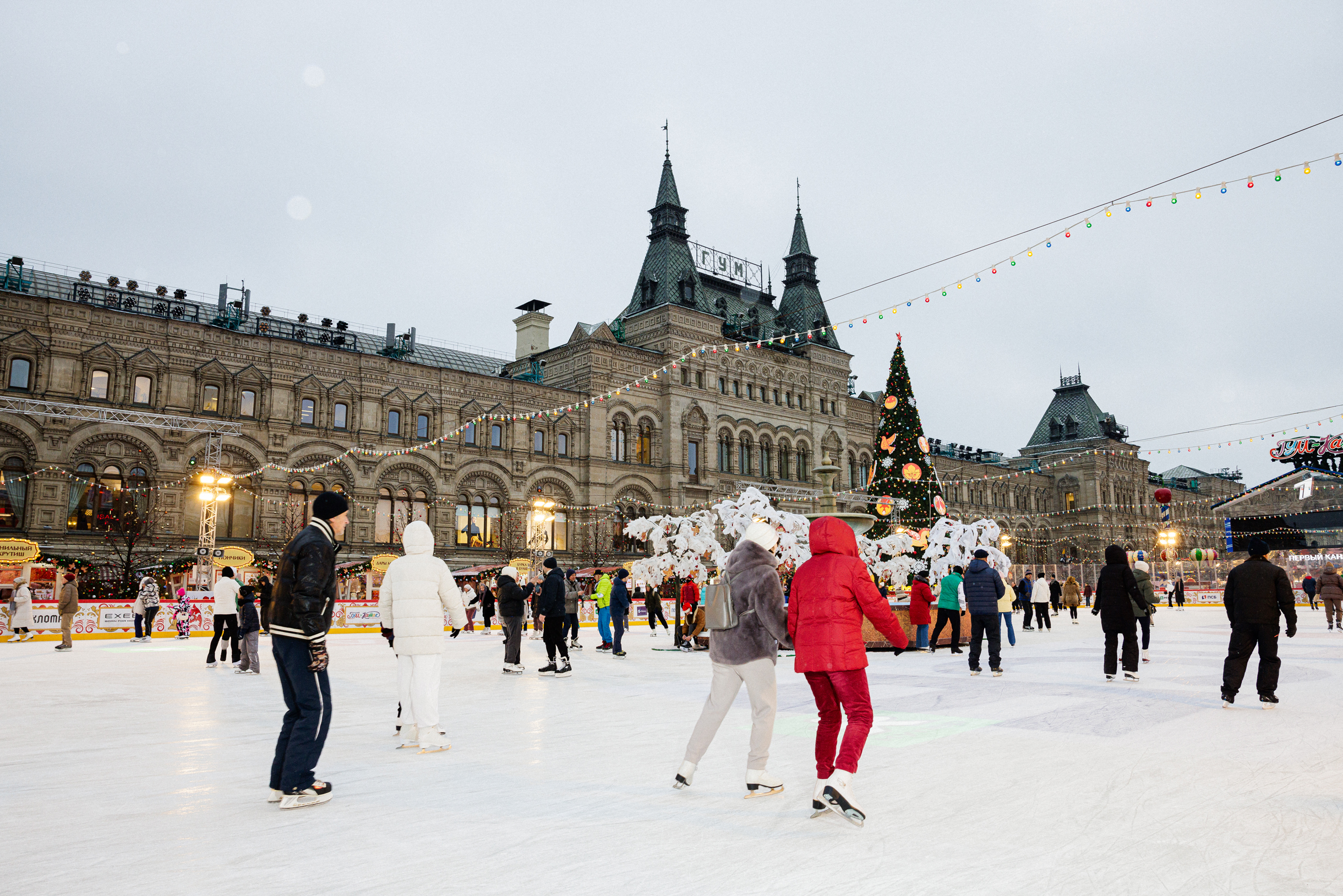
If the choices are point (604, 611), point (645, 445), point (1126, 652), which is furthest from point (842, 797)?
point (645, 445)

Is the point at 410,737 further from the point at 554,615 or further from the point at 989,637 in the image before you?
the point at 989,637

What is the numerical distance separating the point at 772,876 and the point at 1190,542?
9490 centimetres

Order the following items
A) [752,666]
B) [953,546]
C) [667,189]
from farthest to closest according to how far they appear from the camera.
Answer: [667,189] < [953,546] < [752,666]

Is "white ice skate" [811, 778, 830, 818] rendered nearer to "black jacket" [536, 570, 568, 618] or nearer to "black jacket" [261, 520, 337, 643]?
"black jacket" [261, 520, 337, 643]

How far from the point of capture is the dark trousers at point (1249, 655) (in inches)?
351

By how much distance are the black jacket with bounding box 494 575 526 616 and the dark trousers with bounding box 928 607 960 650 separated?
7.19m

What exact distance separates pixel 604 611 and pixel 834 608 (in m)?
14.6

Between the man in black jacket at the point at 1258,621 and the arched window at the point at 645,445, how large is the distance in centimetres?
3540

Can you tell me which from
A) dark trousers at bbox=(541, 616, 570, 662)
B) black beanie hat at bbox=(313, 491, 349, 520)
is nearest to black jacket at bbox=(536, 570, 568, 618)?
dark trousers at bbox=(541, 616, 570, 662)

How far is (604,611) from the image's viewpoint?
19.4 meters

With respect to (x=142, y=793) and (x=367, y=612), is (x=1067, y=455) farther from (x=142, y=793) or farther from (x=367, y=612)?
(x=142, y=793)

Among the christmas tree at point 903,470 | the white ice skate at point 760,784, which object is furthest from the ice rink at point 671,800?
the christmas tree at point 903,470

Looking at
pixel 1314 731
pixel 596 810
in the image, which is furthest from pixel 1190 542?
pixel 596 810

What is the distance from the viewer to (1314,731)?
7.57m
